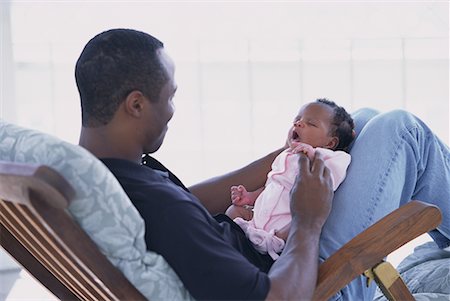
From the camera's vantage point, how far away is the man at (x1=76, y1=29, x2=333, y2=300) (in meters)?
1.58

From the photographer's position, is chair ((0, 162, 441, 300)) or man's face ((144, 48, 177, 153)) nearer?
chair ((0, 162, 441, 300))

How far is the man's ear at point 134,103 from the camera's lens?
1.73 m

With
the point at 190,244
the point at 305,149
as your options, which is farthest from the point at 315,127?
the point at 190,244

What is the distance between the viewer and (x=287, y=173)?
210 centimetres

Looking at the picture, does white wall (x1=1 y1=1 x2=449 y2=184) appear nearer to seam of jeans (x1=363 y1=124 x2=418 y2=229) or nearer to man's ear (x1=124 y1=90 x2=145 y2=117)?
seam of jeans (x1=363 y1=124 x2=418 y2=229)

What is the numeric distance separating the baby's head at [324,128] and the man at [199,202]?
0.06 metres

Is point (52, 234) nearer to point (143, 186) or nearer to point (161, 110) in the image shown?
point (143, 186)

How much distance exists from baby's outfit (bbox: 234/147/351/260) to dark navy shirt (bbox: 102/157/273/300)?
299mm

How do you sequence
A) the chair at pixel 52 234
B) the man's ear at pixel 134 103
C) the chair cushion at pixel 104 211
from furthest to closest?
the man's ear at pixel 134 103
the chair cushion at pixel 104 211
the chair at pixel 52 234

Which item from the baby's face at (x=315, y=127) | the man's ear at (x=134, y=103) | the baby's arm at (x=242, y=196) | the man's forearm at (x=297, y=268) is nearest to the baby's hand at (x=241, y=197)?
the baby's arm at (x=242, y=196)

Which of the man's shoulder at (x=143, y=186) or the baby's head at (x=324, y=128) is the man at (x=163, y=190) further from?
the baby's head at (x=324, y=128)

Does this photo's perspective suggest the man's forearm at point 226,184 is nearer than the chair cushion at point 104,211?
No

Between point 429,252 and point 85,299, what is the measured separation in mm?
1027

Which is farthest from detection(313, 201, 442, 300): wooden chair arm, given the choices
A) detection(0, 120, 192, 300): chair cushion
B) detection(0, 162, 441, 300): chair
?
detection(0, 120, 192, 300): chair cushion
